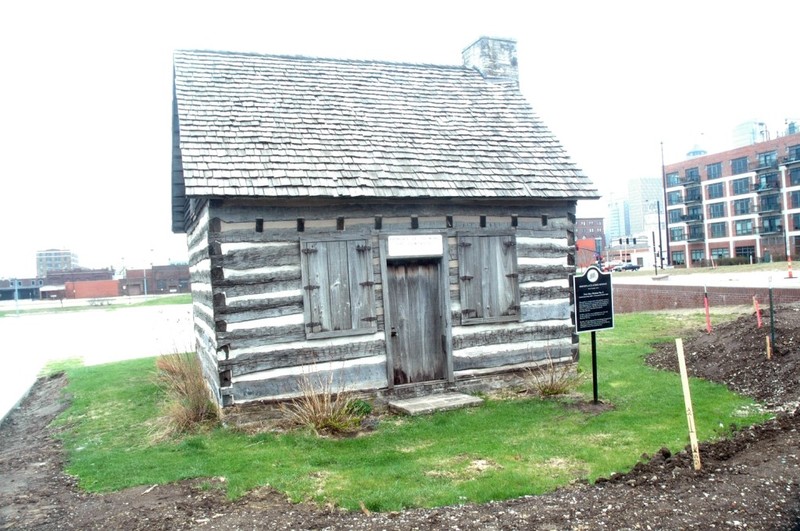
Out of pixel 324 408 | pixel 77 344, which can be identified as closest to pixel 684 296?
pixel 324 408

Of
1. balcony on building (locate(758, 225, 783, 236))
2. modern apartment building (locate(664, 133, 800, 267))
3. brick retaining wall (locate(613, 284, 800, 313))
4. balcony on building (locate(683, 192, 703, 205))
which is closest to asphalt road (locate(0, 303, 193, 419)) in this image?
brick retaining wall (locate(613, 284, 800, 313))

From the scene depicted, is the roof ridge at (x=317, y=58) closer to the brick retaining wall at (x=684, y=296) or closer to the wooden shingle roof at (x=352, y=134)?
the wooden shingle roof at (x=352, y=134)

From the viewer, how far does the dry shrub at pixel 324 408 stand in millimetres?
8695

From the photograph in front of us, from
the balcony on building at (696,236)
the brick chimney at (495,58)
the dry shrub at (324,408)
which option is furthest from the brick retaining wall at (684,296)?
the balcony on building at (696,236)

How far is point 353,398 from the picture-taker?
377 inches

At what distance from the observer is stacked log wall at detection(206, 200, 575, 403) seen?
919cm

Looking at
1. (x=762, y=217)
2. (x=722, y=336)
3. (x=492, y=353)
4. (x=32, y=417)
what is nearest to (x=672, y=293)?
(x=722, y=336)

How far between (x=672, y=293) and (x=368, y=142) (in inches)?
668

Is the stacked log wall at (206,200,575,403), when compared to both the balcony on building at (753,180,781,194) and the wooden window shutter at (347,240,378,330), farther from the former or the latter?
the balcony on building at (753,180,781,194)

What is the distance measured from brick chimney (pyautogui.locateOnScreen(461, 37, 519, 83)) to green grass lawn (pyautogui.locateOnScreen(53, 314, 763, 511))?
7.30 m

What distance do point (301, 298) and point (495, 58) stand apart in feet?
26.8

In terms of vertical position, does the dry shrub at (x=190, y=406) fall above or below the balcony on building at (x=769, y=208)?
below

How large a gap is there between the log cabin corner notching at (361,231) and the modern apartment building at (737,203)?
192ft

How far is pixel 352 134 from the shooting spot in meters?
11.1
